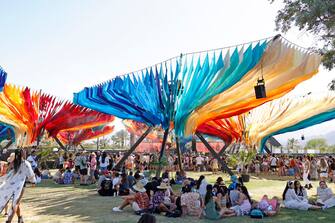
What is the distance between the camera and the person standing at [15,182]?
23.8ft

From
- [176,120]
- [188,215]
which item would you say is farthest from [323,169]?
[188,215]

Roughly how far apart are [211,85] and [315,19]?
4.47 m

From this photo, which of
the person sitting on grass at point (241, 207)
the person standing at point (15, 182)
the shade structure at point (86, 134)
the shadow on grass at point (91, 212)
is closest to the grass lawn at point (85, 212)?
the shadow on grass at point (91, 212)

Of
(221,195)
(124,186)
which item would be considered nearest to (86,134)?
(124,186)

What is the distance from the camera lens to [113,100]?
57.5 feet

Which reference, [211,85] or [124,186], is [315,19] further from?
[124,186]

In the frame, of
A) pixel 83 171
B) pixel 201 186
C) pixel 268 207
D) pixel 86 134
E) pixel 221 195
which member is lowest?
pixel 268 207

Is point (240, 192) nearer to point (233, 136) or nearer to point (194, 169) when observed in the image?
point (233, 136)

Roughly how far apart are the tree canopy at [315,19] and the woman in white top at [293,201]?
5.24 m

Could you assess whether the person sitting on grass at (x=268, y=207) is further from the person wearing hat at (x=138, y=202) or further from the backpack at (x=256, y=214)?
the person wearing hat at (x=138, y=202)

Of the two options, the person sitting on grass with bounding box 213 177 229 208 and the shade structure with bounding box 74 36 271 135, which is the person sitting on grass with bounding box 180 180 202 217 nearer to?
the person sitting on grass with bounding box 213 177 229 208

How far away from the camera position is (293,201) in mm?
10508

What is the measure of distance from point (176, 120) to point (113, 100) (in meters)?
3.70

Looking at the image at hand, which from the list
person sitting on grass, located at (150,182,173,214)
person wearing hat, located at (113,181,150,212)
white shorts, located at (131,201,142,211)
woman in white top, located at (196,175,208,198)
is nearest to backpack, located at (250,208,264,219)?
person sitting on grass, located at (150,182,173,214)
